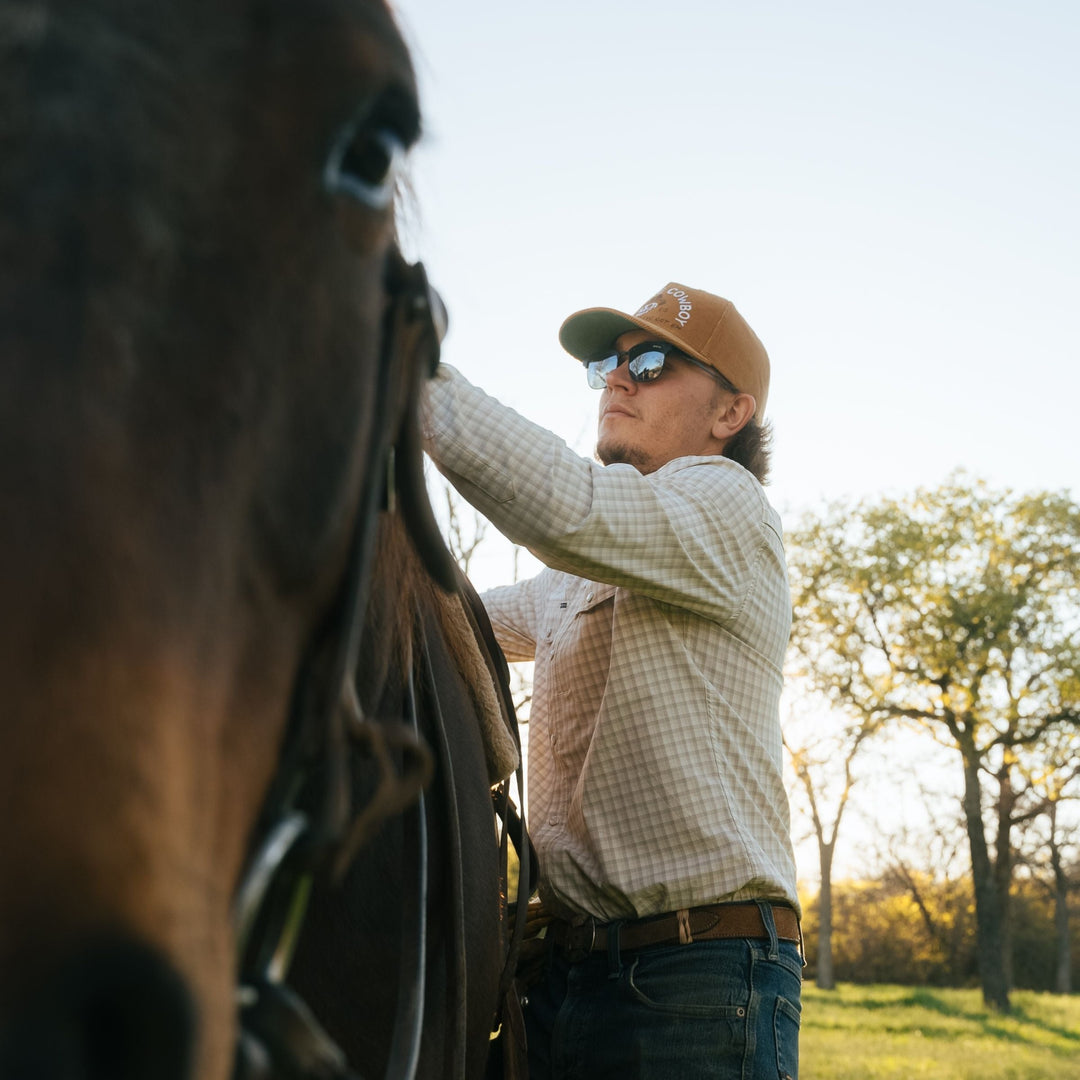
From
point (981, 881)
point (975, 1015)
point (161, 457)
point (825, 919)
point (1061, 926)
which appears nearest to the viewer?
point (161, 457)

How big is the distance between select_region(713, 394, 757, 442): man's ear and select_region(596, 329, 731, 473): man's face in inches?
0.8

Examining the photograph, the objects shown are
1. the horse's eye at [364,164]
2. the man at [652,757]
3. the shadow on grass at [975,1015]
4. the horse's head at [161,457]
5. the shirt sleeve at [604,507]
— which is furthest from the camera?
the shadow on grass at [975,1015]

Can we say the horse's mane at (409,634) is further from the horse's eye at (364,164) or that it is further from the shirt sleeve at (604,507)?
Answer: the horse's eye at (364,164)

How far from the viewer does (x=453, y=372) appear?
2.32 m

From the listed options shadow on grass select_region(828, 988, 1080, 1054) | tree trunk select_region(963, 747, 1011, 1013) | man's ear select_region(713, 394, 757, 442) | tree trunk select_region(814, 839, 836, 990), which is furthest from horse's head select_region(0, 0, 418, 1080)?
tree trunk select_region(814, 839, 836, 990)

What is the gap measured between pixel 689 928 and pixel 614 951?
206 millimetres

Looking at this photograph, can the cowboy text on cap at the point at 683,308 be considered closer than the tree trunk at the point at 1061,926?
Yes

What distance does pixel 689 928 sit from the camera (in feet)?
8.64

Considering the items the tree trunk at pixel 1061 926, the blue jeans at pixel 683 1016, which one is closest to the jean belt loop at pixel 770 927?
the blue jeans at pixel 683 1016

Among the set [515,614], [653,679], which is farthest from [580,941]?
[515,614]

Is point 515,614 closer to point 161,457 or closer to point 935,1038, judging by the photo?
point 161,457

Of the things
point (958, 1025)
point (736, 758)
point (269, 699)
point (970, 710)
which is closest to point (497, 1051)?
point (736, 758)

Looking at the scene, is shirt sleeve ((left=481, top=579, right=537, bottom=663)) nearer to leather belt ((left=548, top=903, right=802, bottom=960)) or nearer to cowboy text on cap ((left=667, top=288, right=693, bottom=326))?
cowboy text on cap ((left=667, top=288, right=693, bottom=326))

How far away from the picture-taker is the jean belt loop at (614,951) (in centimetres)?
268
